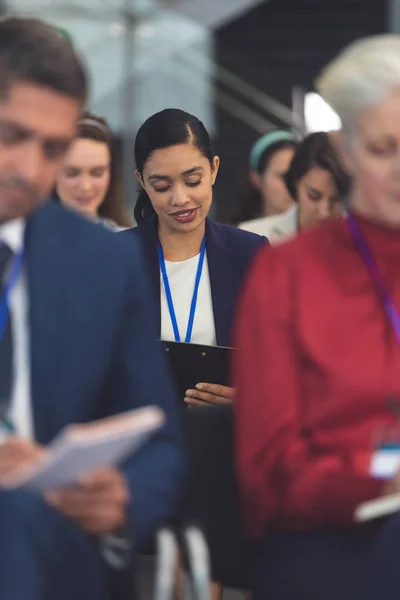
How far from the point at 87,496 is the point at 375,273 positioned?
74 centimetres

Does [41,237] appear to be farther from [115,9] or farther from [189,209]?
[115,9]

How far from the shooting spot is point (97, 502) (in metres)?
1.90

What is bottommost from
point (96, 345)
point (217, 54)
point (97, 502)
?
point (97, 502)

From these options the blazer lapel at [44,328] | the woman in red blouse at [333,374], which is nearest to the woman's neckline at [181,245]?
the woman in red blouse at [333,374]

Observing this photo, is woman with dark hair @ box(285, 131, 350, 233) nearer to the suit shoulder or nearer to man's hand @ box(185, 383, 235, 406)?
man's hand @ box(185, 383, 235, 406)

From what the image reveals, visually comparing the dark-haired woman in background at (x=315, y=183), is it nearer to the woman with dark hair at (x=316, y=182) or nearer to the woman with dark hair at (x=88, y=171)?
Result: the woman with dark hair at (x=316, y=182)

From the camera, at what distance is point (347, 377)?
218 centimetres

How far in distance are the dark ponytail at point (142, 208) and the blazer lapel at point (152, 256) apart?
199 mm

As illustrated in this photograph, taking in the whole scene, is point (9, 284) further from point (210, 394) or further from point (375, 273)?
point (210, 394)

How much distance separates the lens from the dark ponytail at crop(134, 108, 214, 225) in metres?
3.92

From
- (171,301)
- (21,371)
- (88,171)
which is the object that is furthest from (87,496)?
(88,171)

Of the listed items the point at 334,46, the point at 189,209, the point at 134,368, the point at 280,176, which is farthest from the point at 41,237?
the point at 334,46

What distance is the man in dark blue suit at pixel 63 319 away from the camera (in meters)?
1.97

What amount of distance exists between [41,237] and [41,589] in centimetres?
64
